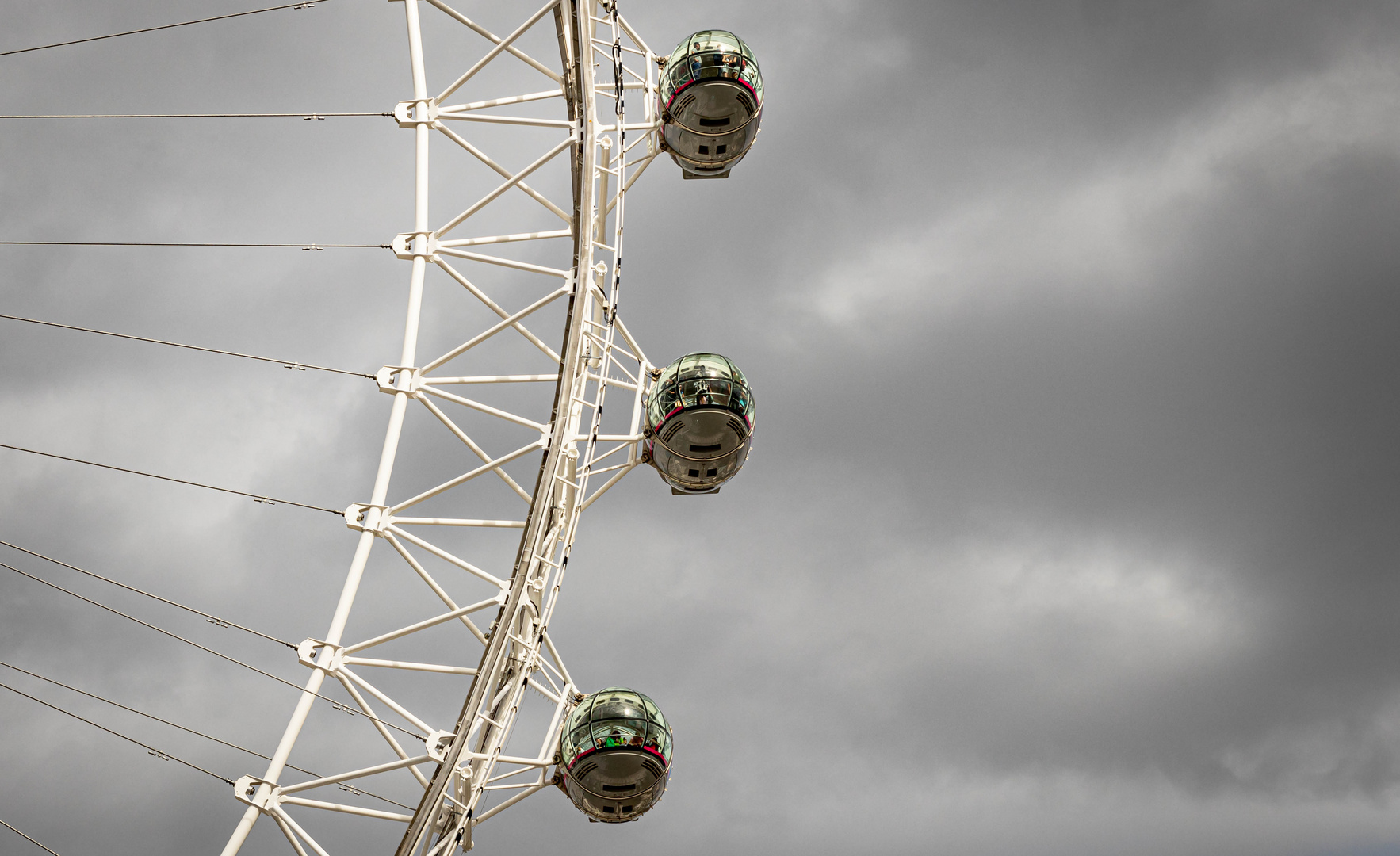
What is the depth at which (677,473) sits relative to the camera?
1972 centimetres

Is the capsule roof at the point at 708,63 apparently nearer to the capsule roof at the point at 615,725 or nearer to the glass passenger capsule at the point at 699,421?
the glass passenger capsule at the point at 699,421

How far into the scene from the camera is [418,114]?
20.3 metres

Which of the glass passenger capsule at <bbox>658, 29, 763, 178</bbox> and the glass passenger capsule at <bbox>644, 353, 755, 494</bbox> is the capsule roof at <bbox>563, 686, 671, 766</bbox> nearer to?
the glass passenger capsule at <bbox>644, 353, 755, 494</bbox>

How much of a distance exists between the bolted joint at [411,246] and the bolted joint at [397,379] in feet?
5.61

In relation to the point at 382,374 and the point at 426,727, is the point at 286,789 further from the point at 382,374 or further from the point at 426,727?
the point at 382,374

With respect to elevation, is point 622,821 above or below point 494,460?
below

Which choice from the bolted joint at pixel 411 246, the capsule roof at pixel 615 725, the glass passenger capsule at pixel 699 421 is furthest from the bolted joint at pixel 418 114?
the capsule roof at pixel 615 725

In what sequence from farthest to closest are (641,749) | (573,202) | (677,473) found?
(677,473) < (573,202) < (641,749)

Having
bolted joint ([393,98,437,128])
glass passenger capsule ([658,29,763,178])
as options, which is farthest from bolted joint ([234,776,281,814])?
glass passenger capsule ([658,29,763,178])

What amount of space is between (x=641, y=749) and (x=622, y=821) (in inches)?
45.6

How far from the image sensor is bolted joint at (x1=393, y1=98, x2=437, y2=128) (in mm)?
20219

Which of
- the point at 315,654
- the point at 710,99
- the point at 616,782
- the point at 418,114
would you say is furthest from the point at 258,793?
the point at 710,99

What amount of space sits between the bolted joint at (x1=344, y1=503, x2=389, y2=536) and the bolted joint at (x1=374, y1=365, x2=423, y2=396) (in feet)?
5.72

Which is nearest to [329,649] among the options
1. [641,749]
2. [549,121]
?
[641,749]
